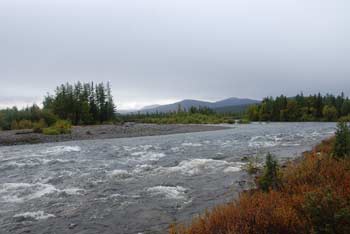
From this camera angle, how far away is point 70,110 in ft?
232

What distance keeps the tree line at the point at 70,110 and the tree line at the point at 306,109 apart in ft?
206

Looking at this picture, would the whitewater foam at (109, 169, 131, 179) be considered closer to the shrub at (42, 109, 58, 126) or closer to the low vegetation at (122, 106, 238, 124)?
the shrub at (42, 109, 58, 126)

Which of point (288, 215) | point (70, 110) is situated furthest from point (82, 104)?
point (288, 215)

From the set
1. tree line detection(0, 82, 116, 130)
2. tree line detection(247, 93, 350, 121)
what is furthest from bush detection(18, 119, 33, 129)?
tree line detection(247, 93, 350, 121)

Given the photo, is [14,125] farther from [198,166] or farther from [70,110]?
[198,166]

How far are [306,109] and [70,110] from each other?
81.3m

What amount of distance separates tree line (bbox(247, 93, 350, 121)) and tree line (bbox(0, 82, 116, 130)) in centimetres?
6265

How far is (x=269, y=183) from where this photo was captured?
8297 mm

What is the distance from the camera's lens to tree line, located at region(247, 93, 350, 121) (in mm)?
104375

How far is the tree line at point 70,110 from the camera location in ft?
171

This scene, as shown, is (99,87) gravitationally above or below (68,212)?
above

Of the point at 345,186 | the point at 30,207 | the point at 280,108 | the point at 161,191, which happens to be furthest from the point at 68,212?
the point at 280,108

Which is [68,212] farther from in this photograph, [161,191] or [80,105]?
[80,105]

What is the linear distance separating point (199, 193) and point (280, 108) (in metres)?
113
